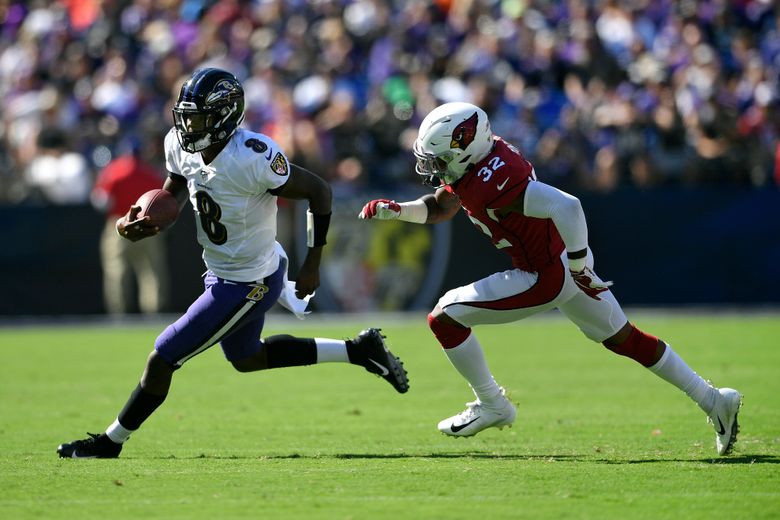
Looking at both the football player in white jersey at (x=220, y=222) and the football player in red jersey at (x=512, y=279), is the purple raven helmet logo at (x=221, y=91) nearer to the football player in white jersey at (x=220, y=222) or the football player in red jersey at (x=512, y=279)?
the football player in white jersey at (x=220, y=222)

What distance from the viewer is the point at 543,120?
16.3 metres

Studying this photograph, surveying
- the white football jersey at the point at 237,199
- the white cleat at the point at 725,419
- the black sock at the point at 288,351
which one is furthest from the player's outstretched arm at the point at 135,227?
the white cleat at the point at 725,419

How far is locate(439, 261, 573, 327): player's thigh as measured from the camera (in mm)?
6691

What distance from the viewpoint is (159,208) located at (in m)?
6.61

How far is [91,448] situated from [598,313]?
9.50 feet

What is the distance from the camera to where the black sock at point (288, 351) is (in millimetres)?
7117

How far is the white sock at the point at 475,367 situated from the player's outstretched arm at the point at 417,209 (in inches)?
30.4

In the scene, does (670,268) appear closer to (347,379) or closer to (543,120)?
(543,120)

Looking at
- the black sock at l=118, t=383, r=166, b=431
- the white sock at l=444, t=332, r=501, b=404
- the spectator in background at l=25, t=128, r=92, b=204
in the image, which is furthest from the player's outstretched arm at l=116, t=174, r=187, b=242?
the spectator in background at l=25, t=128, r=92, b=204

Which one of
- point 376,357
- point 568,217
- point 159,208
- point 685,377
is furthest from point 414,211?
point 685,377

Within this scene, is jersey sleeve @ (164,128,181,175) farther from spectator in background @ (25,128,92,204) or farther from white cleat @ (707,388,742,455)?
spectator in background @ (25,128,92,204)

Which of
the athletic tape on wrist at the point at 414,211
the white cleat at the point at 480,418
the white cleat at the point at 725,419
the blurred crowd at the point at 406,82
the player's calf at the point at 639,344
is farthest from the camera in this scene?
the blurred crowd at the point at 406,82

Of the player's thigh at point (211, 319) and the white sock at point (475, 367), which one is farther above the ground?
the player's thigh at point (211, 319)

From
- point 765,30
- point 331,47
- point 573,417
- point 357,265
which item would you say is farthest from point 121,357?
point 765,30
